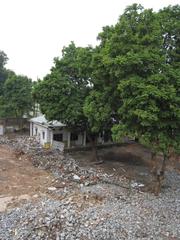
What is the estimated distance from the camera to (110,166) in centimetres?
1914

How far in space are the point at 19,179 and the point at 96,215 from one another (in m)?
6.70

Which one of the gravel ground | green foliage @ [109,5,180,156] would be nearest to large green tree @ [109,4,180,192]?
green foliage @ [109,5,180,156]

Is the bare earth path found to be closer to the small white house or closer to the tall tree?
the small white house

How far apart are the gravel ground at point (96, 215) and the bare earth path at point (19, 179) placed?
105 cm

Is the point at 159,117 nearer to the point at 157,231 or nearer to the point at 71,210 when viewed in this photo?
the point at 157,231

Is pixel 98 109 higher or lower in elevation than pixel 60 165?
higher

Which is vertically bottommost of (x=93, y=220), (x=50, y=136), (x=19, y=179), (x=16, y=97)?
(x=93, y=220)

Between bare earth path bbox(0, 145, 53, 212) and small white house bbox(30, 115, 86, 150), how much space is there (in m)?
3.92

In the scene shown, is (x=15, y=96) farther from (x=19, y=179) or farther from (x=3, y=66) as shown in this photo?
(x=3, y=66)

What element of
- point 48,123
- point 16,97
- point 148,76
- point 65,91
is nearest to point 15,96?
point 16,97

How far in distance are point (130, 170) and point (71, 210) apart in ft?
26.5

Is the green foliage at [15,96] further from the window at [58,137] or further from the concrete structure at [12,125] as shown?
the window at [58,137]

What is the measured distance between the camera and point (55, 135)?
24594 millimetres

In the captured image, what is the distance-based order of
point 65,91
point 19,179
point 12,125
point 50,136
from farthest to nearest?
1. point 12,125
2. point 50,136
3. point 65,91
4. point 19,179
